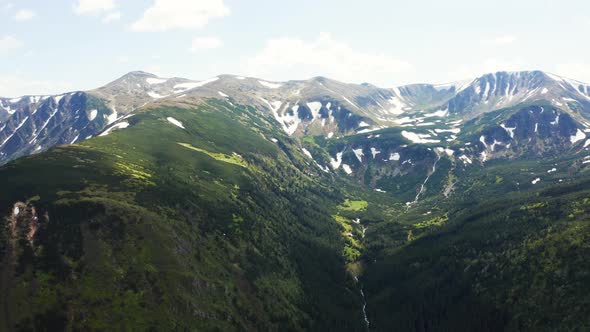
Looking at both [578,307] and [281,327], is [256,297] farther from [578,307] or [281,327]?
[578,307]

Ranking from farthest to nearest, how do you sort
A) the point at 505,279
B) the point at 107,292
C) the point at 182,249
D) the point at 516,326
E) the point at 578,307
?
the point at 505,279 → the point at 182,249 → the point at 516,326 → the point at 578,307 → the point at 107,292

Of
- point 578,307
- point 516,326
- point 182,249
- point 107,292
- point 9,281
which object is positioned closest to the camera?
point 9,281

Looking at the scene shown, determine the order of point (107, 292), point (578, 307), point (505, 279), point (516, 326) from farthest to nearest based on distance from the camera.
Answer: point (505, 279), point (516, 326), point (578, 307), point (107, 292)

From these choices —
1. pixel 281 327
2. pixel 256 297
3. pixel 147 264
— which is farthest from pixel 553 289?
pixel 147 264

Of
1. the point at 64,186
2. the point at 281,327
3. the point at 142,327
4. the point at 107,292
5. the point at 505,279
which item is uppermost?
the point at 64,186

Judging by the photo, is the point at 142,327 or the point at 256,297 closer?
the point at 142,327

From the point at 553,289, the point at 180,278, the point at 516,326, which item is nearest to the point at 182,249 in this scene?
the point at 180,278

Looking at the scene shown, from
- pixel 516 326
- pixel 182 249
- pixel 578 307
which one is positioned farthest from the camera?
pixel 182 249

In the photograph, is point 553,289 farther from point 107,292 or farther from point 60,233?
point 60,233

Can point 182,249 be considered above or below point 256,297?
above

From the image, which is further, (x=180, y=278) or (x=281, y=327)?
(x=281, y=327)
